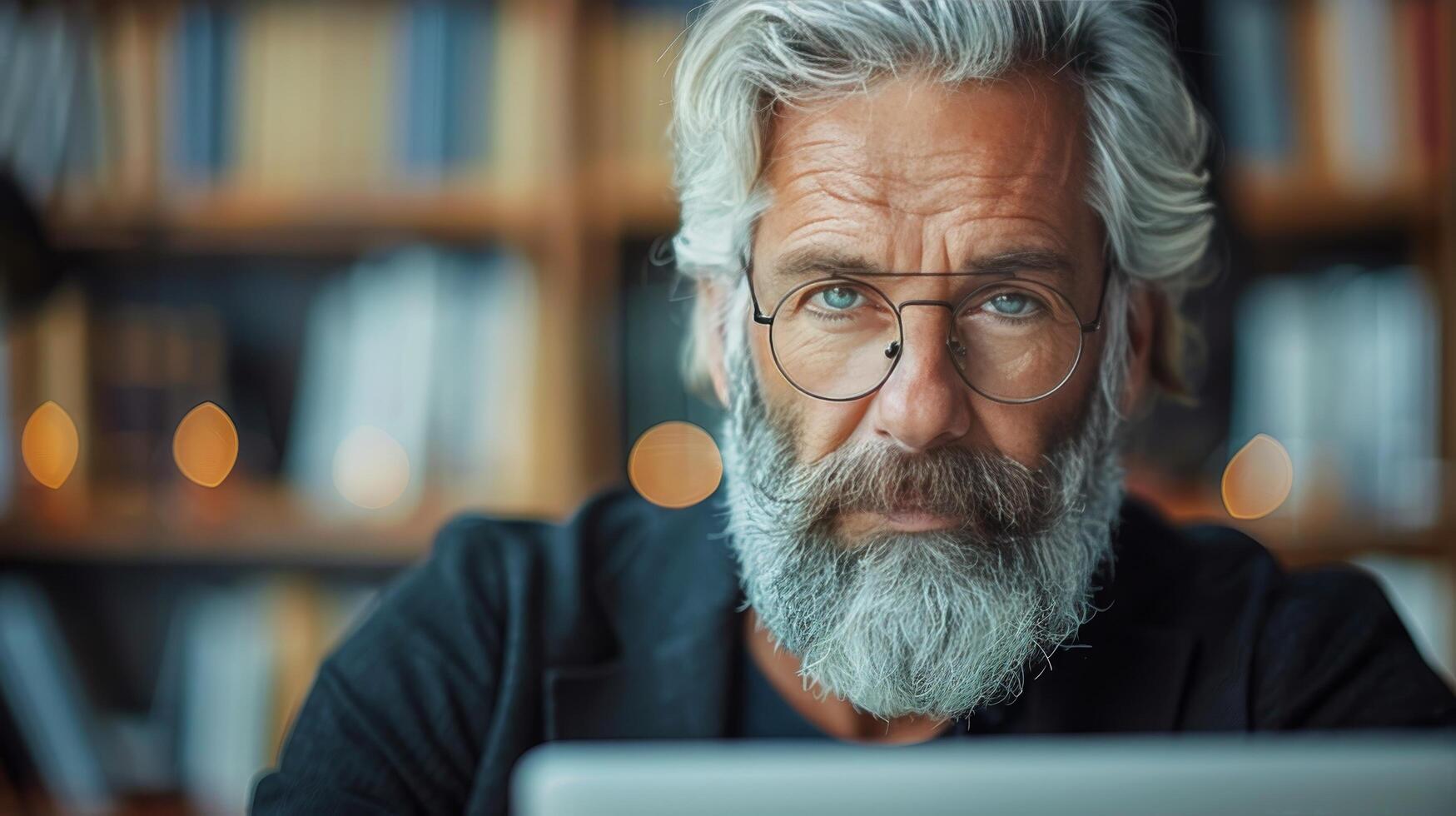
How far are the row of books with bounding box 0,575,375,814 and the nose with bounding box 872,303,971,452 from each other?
107 centimetres

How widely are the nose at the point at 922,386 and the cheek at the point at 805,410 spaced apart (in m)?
0.02

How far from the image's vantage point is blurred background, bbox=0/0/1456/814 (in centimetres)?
149

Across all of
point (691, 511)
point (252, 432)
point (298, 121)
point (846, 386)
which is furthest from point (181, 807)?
point (846, 386)

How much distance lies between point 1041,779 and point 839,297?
1.16ft

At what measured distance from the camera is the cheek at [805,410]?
2.48 feet

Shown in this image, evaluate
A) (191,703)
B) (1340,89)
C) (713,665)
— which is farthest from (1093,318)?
(191,703)

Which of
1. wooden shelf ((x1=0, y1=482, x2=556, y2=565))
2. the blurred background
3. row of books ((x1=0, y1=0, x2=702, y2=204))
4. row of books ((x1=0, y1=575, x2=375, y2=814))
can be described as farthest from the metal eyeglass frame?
row of books ((x1=0, y1=575, x2=375, y2=814))

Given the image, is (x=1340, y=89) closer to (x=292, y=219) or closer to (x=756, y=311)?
(x=756, y=311)


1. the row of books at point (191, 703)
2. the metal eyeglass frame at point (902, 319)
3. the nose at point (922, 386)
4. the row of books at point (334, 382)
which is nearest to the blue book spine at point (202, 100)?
the row of books at point (334, 382)

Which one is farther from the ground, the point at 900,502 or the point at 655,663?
the point at 900,502

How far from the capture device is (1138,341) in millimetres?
833

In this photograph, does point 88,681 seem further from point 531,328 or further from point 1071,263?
point 1071,263

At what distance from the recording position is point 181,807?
1578 mm

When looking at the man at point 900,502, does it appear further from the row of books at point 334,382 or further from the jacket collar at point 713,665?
the row of books at point 334,382
